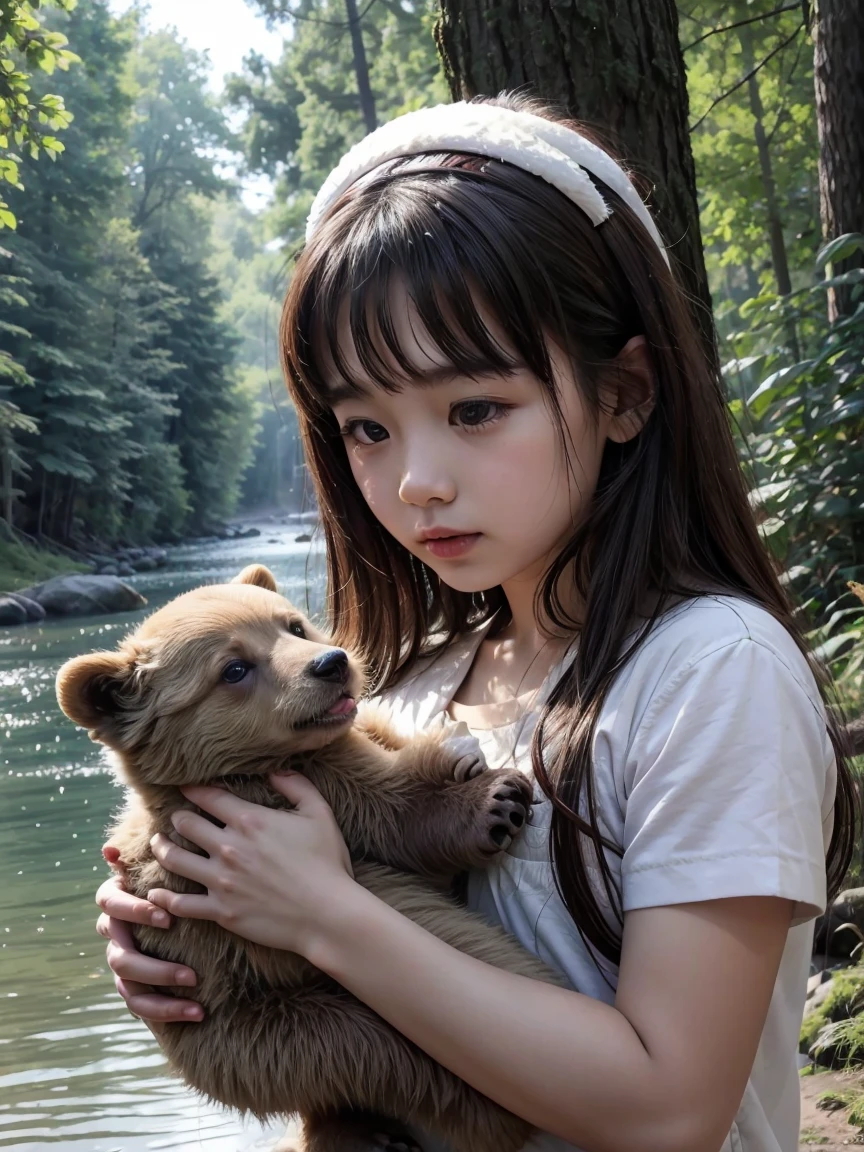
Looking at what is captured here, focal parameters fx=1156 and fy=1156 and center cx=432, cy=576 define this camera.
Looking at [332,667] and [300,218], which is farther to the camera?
[300,218]

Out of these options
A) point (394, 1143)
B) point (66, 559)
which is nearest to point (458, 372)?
point (394, 1143)

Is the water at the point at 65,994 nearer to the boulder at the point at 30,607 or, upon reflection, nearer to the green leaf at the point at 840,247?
the green leaf at the point at 840,247

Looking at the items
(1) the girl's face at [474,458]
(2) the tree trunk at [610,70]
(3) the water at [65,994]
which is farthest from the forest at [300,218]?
(3) the water at [65,994]

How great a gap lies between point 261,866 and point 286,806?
27 centimetres

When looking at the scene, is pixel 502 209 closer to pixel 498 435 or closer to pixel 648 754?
pixel 498 435

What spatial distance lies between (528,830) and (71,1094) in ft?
12.8

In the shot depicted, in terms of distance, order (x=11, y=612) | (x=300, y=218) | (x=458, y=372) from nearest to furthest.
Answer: (x=458, y=372), (x=11, y=612), (x=300, y=218)

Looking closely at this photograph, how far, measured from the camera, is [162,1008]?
2.08 metres

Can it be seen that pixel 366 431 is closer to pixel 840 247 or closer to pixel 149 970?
pixel 149 970

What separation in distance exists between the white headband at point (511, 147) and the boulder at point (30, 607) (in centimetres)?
1467

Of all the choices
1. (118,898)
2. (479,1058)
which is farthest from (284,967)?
(479,1058)

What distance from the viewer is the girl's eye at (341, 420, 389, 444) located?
2121mm

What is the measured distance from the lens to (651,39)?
3451mm

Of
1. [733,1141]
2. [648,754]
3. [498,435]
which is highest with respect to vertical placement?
[498,435]
